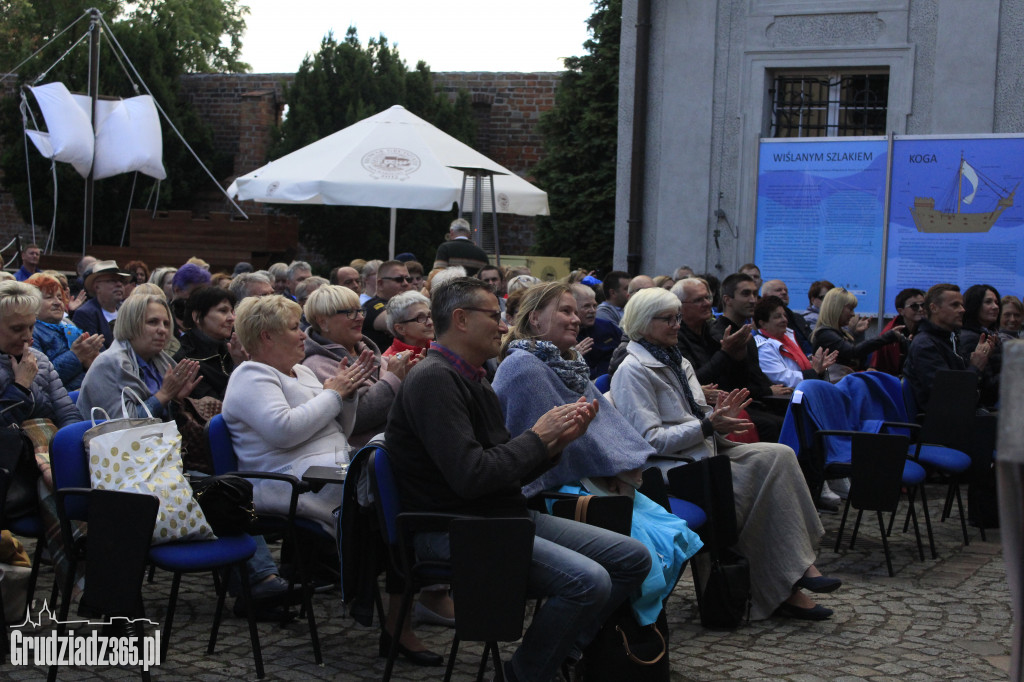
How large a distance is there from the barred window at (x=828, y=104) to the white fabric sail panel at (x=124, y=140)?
33.3 ft

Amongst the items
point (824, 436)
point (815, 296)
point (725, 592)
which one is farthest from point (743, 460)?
point (815, 296)

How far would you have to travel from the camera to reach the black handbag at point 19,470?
4.52 m

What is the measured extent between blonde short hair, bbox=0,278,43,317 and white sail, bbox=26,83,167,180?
12.5 m

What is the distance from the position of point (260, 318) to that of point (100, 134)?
13897 millimetres

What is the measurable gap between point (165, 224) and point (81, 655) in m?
13.6

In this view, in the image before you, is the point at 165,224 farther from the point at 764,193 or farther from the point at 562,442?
the point at 562,442

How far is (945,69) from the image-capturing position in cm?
1107

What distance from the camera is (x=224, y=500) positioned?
170 inches

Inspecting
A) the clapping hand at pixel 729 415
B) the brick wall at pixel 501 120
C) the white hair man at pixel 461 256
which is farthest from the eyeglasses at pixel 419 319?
the brick wall at pixel 501 120

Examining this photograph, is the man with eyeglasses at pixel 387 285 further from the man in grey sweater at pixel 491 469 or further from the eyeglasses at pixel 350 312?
the man in grey sweater at pixel 491 469

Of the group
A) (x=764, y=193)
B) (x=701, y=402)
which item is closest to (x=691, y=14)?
(x=764, y=193)

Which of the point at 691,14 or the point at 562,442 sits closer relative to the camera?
the point at 562,442

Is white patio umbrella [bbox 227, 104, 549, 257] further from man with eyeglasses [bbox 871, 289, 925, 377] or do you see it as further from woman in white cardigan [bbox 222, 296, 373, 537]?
woman in white cardigan [bbox 222, 296, 373, 537]

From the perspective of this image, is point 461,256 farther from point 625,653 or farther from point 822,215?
point 625,653
